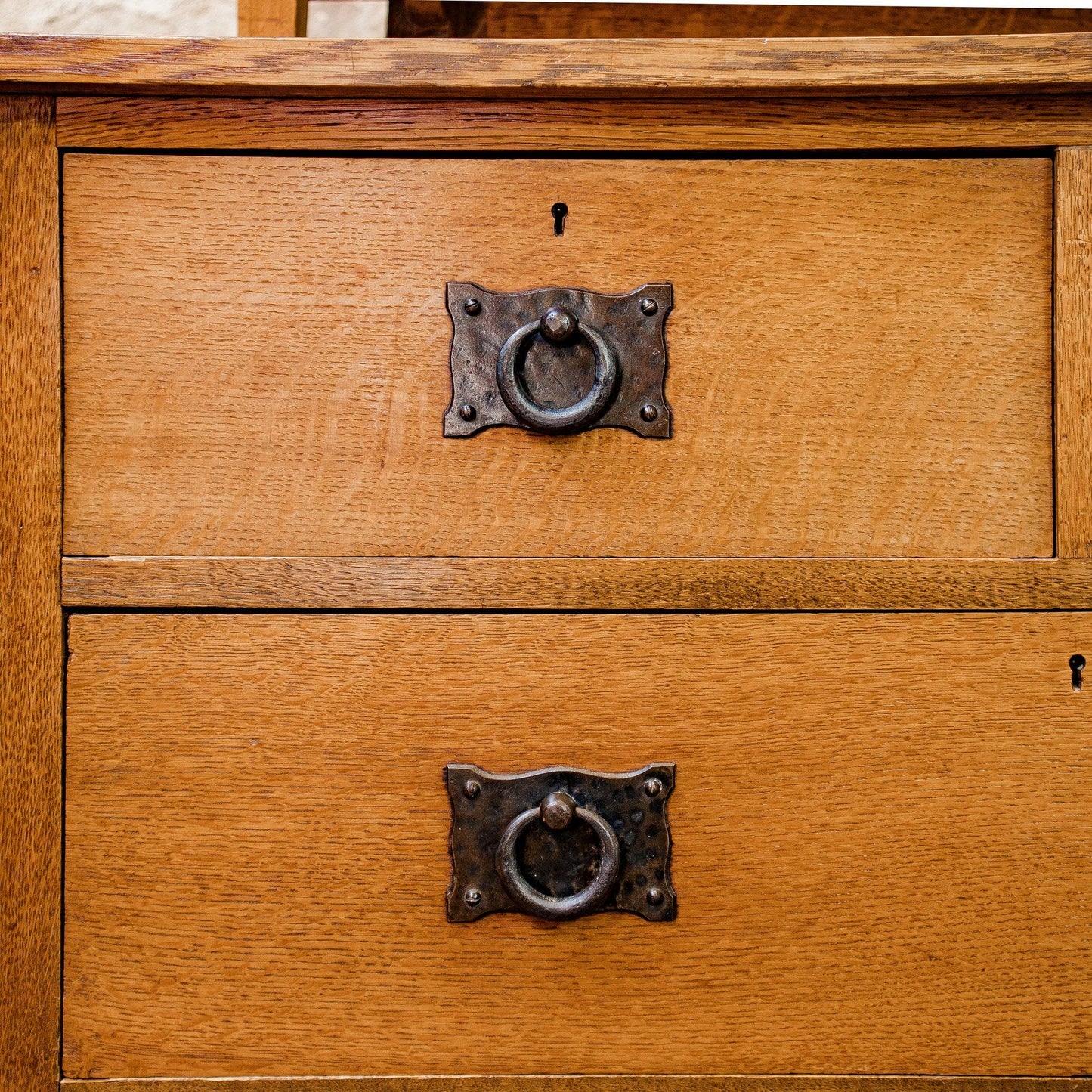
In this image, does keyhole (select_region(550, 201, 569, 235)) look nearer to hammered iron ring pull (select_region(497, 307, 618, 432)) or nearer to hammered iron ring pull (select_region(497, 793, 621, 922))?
hammered iron ring pull (select_region(497, 307, 618, 432))

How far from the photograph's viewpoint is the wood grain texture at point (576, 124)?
51 centimetres

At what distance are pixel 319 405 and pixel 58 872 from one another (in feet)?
1.01

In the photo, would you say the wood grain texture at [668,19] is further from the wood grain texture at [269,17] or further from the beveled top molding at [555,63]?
the beveled top molding at [555,63]

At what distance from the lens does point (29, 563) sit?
0.50 m

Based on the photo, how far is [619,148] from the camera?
20.1 inches

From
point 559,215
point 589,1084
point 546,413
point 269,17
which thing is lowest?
point 589,1084

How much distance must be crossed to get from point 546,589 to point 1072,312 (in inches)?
13.5

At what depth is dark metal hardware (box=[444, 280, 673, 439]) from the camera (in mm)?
508

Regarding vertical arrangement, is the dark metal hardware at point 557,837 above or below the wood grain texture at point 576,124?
below

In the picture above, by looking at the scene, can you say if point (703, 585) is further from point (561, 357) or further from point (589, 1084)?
point (589, 1084)

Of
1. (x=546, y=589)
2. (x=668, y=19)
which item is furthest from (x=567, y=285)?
(x=668, y=19)

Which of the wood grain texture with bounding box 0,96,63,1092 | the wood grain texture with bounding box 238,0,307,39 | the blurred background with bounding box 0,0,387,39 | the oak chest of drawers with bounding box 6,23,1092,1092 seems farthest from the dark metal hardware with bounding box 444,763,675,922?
the blurred background with bounding box 0,0,387,39

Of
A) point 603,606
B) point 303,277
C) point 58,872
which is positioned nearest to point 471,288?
point 303,277

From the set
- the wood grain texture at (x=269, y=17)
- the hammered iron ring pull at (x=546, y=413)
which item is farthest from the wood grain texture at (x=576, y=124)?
the wood grain texture at (x=269, y=17)
